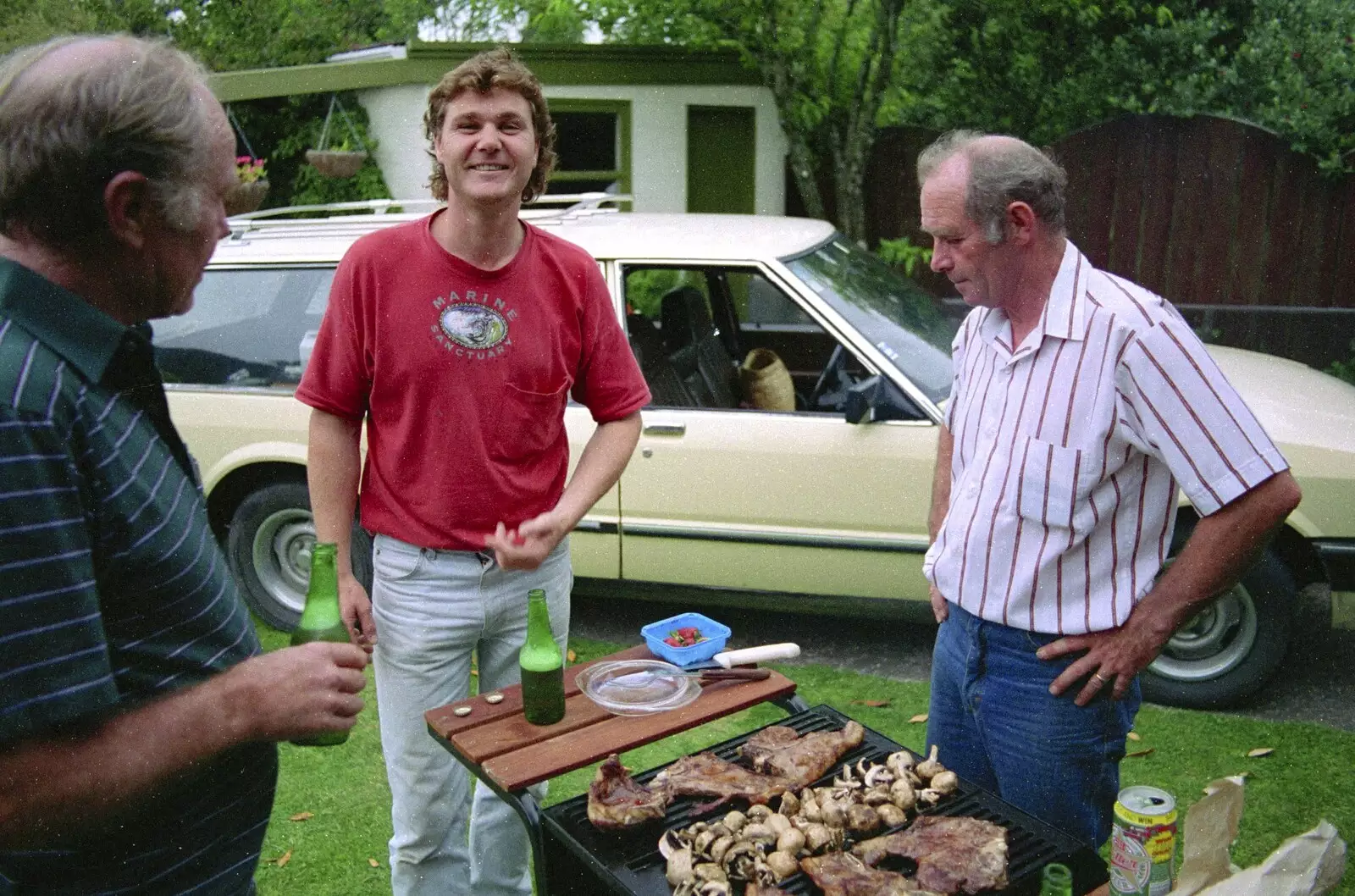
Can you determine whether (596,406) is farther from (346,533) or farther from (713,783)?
(713,783)

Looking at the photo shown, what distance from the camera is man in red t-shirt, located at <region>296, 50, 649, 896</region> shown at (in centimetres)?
275

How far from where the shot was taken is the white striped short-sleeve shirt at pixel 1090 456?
2273mm

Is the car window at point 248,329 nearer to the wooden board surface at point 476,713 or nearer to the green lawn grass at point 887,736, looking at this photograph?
the green lawn grass at point 887,736

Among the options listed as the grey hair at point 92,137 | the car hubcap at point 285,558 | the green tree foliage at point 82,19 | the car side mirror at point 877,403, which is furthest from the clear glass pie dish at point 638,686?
the green tree foliage at point 82,19

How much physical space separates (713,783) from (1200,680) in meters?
3.01

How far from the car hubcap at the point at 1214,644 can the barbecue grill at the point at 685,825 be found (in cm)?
256

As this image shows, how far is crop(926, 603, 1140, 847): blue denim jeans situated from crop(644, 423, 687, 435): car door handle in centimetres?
234

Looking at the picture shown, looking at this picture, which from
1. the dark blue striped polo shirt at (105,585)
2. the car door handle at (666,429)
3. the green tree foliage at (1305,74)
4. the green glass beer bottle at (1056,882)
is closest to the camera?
the dark blue striped polo shirt at (105,585)

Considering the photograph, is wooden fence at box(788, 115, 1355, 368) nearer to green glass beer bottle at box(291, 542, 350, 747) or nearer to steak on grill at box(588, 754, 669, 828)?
steak on grill at box(588, 754, 669, 828)

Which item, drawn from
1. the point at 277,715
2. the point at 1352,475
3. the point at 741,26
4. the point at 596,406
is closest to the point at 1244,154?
the point at 741,26

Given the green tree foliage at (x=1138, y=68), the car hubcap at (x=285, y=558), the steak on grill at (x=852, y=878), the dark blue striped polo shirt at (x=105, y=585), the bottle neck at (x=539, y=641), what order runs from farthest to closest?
1. the green tree foliage at (x=1138, y=68)
2. the car hubcap at (x=285, y=558)
3. the bottle neck at (x=539, y=641)
4. the steak on grill at (x=852, y=878)
5. the dark blue striped polo shirt at (x=105, y=585)

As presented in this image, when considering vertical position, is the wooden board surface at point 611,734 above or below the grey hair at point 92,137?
below

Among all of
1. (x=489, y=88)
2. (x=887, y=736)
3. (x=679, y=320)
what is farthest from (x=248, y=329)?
(x=887, y=736)

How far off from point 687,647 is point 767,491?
1911 millimetres
